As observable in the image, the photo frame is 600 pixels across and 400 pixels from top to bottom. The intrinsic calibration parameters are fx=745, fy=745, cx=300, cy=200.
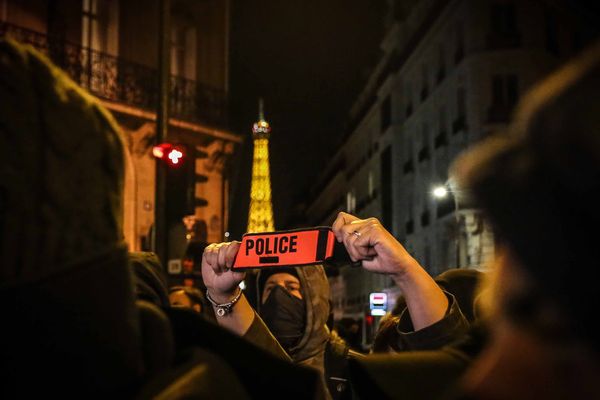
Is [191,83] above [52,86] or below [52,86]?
above

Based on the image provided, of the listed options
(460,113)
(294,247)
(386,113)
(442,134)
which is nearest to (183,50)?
(294,247)

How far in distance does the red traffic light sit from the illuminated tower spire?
29911 millimetres

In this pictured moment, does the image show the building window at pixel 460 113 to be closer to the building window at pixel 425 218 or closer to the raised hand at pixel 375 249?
the building window at pixel 425 218

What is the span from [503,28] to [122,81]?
22.1 meters

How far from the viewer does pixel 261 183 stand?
39.7 m

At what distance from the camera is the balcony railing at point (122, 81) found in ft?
48.3

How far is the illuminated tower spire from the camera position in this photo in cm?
3919

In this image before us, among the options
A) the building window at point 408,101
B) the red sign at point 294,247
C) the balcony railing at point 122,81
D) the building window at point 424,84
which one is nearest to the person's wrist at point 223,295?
the red sign at point 294,247

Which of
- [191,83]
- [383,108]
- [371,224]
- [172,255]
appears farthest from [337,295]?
[371,224]

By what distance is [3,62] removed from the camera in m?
1.06

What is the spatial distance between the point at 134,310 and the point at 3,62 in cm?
40

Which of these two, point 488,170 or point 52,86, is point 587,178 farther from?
point 52,86

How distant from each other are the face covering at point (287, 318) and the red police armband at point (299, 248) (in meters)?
1.50

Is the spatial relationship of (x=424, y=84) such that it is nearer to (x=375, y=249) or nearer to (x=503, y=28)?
(x=503, y=28)
